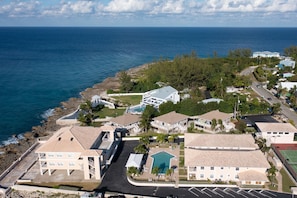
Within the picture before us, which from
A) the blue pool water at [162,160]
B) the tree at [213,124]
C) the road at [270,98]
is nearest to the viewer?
the blue pool water at [162,160]

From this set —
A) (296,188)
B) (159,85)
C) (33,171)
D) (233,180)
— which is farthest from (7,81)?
(296,188)

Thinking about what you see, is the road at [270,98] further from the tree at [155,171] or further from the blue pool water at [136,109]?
the tree at [155,171]

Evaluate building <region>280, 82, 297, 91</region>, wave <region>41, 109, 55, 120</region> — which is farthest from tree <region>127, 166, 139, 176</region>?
building <region>280, 82, 297, 91</region>

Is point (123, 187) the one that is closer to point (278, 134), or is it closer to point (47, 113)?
point (278, 134)

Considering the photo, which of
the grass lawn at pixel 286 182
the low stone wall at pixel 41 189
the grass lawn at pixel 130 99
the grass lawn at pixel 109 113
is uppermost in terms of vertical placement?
the grass lawn at pixel 286 182

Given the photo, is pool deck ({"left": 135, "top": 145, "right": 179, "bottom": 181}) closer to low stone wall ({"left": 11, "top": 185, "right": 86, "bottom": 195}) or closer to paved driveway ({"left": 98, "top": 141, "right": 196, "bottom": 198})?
paved driveway ({"left": 98, "top": 141, "right": 196, "bottom": 198})

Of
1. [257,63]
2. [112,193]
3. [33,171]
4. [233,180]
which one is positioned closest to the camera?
[112,193]

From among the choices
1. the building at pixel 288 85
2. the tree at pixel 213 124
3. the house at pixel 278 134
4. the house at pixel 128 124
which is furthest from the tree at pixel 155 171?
the building at pixel 288 85

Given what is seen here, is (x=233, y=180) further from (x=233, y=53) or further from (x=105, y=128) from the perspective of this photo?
(x=233, y=53)
